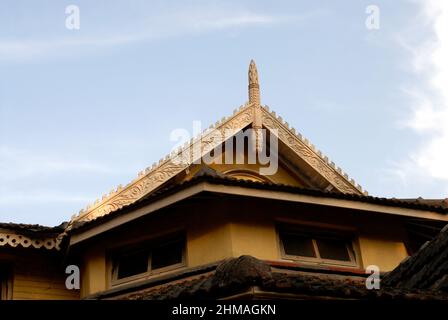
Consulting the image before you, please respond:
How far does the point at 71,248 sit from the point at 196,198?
8.93 ft

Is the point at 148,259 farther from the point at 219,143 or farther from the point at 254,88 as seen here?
the point at 254,88

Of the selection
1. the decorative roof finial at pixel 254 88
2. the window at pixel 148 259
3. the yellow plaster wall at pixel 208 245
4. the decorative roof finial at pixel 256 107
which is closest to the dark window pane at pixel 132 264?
the window at pixel 148 259

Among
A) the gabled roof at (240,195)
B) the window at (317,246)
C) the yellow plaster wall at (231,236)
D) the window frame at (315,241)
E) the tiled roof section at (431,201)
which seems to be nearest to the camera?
the gabled roof at (240,195)

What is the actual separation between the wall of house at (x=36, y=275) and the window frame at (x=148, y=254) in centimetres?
121

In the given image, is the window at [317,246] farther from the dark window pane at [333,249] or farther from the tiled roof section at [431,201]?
the tiled roof section at [431,201]

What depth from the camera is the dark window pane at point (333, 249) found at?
1385 cm

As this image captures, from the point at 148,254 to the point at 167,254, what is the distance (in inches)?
15.9

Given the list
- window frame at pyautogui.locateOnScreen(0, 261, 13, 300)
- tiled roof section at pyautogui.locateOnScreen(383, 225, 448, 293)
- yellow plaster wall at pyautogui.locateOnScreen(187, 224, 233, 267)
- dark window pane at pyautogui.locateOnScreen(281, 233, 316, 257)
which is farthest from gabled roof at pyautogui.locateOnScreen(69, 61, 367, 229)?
tiled roof section at pyautogui.locateOnScreen(383, 225, 448, 293)

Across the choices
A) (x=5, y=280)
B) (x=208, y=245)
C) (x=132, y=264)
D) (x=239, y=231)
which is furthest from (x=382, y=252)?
(x=5, y=280)

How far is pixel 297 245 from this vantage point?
1374 cm

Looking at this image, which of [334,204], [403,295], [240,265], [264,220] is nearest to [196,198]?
[264,220]

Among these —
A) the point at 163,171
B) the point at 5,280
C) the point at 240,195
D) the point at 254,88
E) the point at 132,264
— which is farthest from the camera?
the point at 254,88

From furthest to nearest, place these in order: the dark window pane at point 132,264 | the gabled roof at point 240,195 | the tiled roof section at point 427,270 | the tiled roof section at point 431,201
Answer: the tiled roof section at point 431,201
the dark window pane at point 132,264
the gabled roof at point 240,195
the tiled roof section at point 427,270
